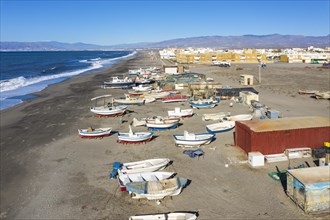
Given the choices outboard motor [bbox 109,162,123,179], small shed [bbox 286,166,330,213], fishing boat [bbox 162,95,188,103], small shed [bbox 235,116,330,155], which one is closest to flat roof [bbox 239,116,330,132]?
small shed [bbox 235,116,330,155]

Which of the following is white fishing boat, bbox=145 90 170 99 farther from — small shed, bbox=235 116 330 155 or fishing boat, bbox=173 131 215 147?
small shed, bbox=235 116 330 155

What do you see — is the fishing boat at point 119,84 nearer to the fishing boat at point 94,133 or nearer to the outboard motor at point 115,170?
the fishing boat at point 94,133

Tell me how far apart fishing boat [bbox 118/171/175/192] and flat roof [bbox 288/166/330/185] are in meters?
6.50

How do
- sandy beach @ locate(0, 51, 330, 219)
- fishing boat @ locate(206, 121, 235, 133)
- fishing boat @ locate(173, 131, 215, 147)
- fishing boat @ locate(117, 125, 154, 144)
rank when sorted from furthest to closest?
fishing boat @ locate(206, 121, 235, 133)
fishing boat @ locate(117, 125, 154, 144)
fishing boat @ locate(173, 131, 215, 147)
sandy beach @ locate(0, 51, 330, 219)

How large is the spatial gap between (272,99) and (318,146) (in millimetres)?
20045

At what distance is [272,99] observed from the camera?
40.1 m

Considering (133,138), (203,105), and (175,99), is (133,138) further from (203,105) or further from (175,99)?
(175,99)

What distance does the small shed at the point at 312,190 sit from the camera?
522 inches

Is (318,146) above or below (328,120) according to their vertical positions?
below

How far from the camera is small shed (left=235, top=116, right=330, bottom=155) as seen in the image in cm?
1984

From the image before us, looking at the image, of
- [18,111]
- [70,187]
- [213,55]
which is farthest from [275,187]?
[213,55]

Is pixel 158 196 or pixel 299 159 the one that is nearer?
pixel 158 196

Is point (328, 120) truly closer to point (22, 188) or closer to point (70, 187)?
point (70, 187)

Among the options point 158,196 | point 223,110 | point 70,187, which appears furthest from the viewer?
point 223,110
